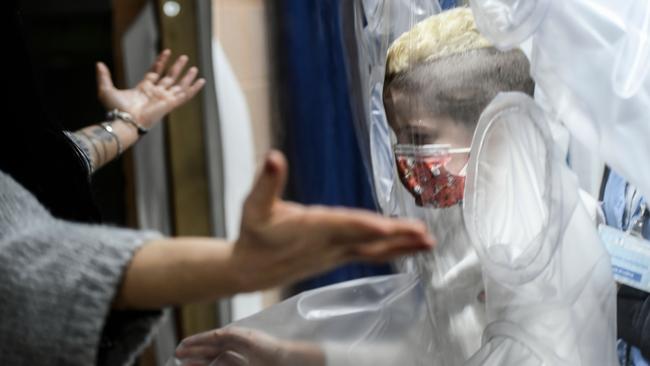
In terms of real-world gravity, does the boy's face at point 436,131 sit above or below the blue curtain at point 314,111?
above

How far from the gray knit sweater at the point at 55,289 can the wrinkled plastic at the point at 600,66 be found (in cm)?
29

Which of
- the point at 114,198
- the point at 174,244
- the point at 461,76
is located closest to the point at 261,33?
the point at 114,198

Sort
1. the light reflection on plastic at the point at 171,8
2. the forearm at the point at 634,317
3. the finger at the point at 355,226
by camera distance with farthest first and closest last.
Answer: the light reflection on plastic at the point at 171,8, the forearm at the point at 634,317, the finger at the point at 355,226

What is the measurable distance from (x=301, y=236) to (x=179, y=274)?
0.05m

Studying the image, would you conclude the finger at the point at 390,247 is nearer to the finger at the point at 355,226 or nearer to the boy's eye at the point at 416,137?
the finger at the point at 355,226

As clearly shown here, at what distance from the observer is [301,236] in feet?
0.93

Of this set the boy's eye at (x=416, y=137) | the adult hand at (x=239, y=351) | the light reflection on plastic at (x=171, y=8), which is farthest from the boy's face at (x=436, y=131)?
the light reflection on plastic at (x=171, y=8)

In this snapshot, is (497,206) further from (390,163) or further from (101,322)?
(101,322)

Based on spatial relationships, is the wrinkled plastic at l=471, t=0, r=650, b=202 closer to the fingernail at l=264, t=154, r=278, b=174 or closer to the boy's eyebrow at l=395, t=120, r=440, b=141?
the boy's eyebrow at l=395, t=120, r=440, b=141

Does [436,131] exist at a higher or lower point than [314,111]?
higher

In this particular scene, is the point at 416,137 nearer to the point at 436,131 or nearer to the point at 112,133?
the point at 436,131

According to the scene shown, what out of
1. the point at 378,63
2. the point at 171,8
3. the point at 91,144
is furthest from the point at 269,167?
the point at 171,8

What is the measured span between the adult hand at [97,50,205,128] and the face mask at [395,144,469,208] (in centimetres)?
16

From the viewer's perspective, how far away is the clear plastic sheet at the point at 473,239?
48 cm
